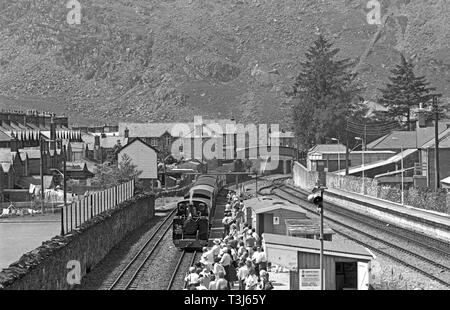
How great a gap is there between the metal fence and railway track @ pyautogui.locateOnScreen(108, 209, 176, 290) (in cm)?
254

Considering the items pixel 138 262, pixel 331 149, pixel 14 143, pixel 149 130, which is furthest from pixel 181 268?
pixel 149 130

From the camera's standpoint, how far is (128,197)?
48.3 m

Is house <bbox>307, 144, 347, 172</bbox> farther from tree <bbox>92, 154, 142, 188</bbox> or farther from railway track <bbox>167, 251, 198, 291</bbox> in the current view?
railway track <bbox>167, 251, 198, 291</bbox>

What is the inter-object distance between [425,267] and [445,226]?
7301mm

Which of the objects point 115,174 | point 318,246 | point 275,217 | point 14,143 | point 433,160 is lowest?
point 318,246

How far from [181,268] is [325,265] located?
975cm

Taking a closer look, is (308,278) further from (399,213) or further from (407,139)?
(407,139)

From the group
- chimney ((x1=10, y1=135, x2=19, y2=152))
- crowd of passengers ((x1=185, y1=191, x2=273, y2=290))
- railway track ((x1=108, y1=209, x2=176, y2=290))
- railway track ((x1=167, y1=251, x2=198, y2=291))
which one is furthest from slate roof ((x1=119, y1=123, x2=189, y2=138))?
crowd of passengers ((x1=185, y1=191, x2=273, y2=290))

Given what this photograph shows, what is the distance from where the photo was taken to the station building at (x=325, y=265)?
21.2m

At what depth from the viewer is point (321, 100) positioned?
99250 mm

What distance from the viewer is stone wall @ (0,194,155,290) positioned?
20016mm

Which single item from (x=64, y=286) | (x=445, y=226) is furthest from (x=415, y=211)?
(x=64, y=286)

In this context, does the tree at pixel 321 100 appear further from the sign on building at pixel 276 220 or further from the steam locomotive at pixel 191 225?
the sign on building at pixel 276 220

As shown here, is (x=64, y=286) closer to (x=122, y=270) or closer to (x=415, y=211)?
(x=122, y=270)
